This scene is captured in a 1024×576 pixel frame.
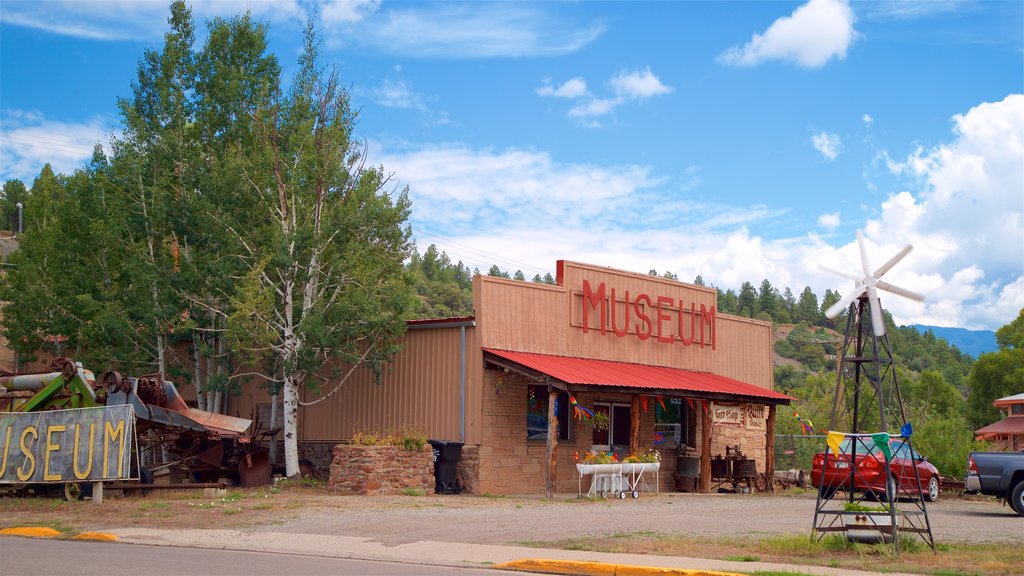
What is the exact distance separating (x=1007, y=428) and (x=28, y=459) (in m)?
47.7

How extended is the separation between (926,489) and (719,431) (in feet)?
23.1

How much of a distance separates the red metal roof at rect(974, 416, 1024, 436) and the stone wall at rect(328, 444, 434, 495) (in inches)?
1502

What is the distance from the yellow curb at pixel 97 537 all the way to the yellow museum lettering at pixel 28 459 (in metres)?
6.00

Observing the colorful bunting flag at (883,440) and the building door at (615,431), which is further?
the building door at (615,431)

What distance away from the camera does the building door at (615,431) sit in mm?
26672

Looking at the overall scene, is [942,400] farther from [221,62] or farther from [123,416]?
[123,416]

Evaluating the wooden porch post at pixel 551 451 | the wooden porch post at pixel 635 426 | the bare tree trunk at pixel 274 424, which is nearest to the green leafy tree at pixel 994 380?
the wooden porch post at pixel 635 426

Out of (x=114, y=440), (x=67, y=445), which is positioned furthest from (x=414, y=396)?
(x=67, y=445)

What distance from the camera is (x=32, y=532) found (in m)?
15.2

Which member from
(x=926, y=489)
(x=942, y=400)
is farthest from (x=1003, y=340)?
(x=926, y=489)

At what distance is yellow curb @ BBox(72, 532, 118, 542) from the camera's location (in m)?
14.2

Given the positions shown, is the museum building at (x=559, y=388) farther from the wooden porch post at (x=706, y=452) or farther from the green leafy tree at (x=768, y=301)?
the green leafy tree at (x=768, y=301)

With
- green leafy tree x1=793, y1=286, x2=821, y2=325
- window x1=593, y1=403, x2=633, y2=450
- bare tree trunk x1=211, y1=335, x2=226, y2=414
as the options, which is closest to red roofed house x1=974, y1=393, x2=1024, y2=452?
window x1=593, y1=403, x2=633, y2=450

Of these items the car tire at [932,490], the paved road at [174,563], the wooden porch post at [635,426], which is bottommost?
the car tire at [932,490]
